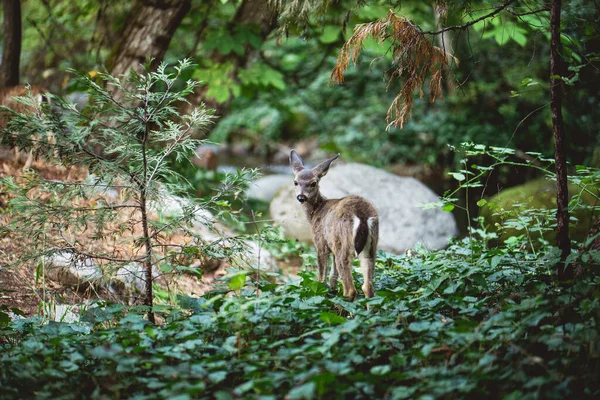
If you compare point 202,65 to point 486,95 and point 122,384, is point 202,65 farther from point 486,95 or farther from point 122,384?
point 486,95

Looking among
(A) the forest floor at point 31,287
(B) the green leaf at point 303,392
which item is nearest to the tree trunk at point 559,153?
(B) the green leaf at point 303,392

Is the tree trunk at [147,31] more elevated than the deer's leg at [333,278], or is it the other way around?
the tree trunk at [147,31]

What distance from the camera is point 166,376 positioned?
2.92 metres

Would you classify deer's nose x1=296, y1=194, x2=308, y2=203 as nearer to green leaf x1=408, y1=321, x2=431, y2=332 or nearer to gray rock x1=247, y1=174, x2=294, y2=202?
green leaf x1=408, y1=321, x2=431, y2=332

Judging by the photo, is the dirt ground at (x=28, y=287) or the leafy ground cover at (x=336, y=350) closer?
the leafy ground cover at (x=336, y=350)

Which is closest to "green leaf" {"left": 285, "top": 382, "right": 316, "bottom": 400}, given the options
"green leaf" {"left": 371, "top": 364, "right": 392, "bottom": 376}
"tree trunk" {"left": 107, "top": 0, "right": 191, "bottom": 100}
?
"green leaf" {"left": 371, "top": 364, "right": 392, "bottom": 376}

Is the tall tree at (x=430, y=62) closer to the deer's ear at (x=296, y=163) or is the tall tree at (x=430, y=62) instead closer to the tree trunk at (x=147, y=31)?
the deer's ear at (x=296, y=163)

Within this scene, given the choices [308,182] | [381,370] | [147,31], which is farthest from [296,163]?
[381,370]

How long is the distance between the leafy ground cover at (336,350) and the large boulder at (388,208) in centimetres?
440

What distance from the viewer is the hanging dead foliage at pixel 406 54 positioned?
3953mm

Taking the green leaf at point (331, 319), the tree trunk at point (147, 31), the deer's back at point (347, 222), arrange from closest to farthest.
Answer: the green leaf at point (331, 319)
the deer's back at point (347, 222)
the tree trunk at point (147, 31)

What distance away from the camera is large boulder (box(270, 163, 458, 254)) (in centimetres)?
825

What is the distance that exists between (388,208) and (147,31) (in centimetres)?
438

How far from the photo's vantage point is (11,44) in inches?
291
